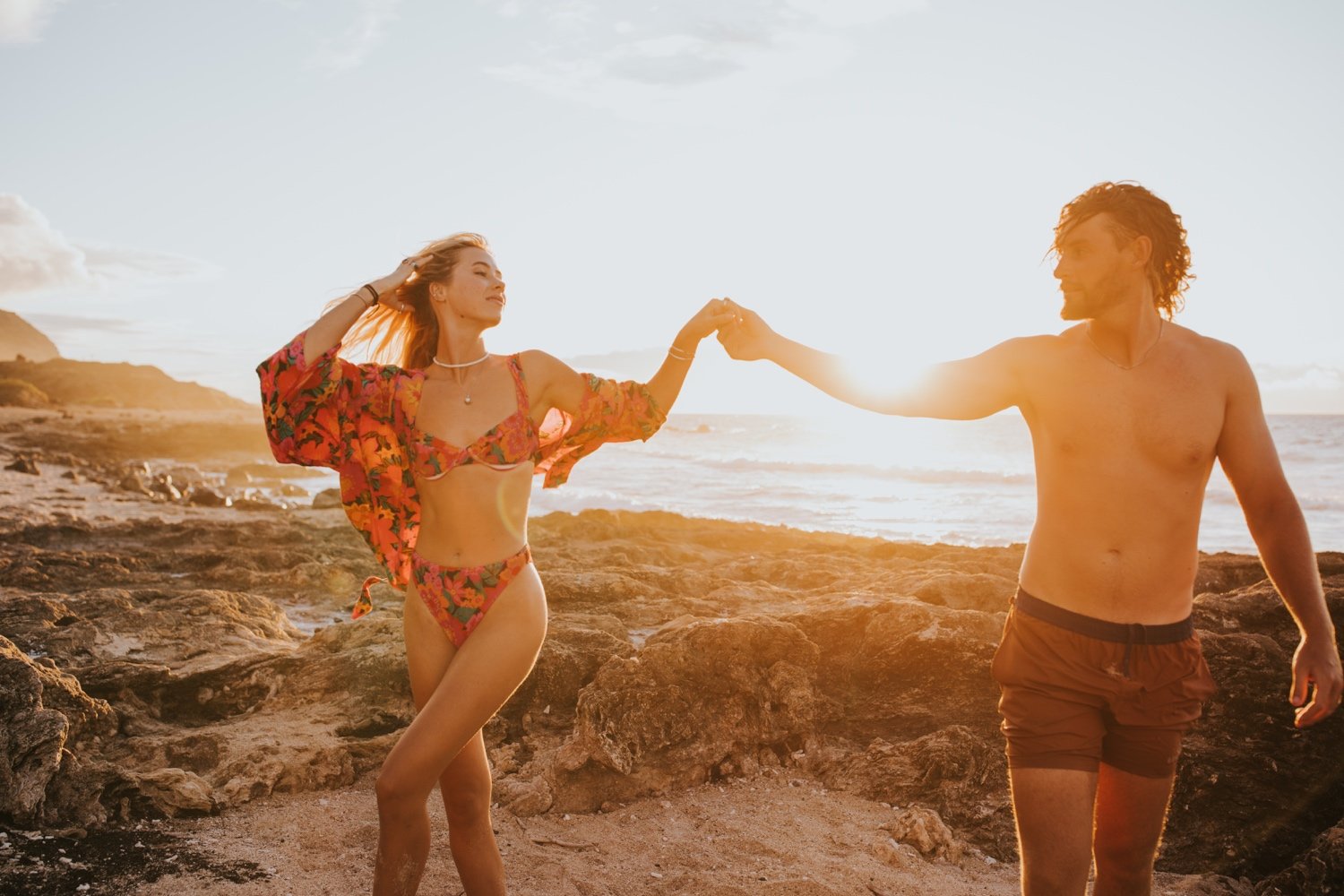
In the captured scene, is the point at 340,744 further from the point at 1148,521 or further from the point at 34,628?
the point at 1148,521

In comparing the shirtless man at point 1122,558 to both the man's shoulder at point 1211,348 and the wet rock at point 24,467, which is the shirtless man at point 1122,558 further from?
the wet rock at point 24,467

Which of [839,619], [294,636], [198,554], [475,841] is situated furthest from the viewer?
[198,554]

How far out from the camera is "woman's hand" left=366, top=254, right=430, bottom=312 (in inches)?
145

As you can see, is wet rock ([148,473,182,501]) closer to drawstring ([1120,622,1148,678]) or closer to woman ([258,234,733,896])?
woman ([258,234,733,896])

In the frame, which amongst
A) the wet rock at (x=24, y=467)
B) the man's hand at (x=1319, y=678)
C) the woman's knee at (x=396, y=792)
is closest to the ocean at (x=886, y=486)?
the wet rock at (x=24, y=467)

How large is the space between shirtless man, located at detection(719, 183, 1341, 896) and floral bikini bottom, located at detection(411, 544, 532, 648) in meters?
1.80

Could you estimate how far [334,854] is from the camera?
4.11 meters

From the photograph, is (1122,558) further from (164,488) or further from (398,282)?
(164,488)

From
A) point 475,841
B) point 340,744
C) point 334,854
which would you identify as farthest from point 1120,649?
point 340,744

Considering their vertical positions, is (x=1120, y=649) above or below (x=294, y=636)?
above

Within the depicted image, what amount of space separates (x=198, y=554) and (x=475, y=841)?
8119 mm

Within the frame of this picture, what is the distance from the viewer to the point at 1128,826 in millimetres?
2764

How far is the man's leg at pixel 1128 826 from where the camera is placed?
2732 mm

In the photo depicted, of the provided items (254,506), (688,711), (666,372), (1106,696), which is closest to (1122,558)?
(1106,696)
